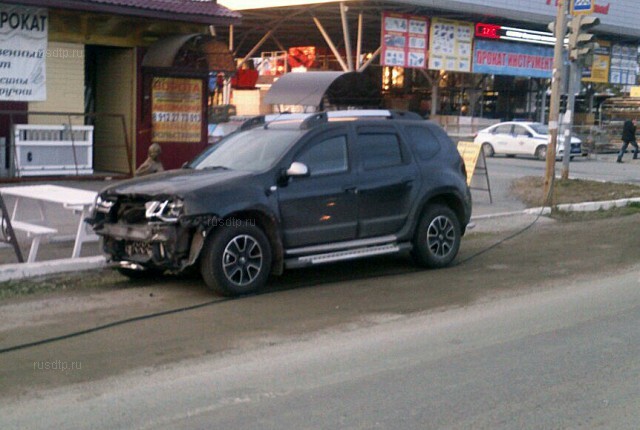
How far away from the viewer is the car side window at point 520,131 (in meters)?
33.5

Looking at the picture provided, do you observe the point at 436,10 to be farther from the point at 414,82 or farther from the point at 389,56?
the point at 414,82

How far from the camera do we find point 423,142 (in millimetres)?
11234

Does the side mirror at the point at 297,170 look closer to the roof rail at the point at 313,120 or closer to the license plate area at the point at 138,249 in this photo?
the roof rail at the point at 313,120

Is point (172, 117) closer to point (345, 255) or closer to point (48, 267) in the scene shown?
point (48, 267)

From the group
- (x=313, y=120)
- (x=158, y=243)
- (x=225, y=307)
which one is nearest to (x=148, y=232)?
(x=158, y=243)

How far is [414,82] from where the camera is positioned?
4872 centimetres

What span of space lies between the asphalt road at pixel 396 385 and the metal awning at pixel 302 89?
10882 mm

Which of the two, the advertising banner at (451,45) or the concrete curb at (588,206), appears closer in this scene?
the concrete curb at (588,206)

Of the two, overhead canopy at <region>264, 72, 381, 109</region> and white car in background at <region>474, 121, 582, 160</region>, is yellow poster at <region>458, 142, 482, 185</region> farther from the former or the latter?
white car in background at <region>474, 121, 582, 160</region>

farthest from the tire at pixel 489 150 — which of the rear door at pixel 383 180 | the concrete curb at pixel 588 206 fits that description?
the rear door at pixel 383 180

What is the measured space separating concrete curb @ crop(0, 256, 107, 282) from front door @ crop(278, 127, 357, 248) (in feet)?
7.57

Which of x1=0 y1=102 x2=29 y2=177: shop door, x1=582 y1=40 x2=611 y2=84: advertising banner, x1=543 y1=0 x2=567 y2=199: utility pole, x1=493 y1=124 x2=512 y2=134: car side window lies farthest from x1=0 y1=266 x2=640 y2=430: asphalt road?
x1=582 y1=40 x2=611 y2=84: advertising banner

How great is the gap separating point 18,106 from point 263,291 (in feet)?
33.3

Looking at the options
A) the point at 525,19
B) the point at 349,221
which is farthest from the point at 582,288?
the point at 525,19
